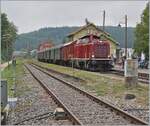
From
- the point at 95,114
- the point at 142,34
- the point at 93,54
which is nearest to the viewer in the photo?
the point at 95,114

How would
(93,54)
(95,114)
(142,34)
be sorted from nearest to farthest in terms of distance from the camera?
(95,114)
(93,54)
(142,34)

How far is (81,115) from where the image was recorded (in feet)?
42.7

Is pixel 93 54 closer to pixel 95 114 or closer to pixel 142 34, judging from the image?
pixel 142 34

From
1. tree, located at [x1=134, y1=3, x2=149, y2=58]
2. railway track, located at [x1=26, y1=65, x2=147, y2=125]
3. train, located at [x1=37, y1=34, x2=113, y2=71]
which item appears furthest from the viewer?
tree, located at [x1=134, y1=3, x2=149, y2=58]

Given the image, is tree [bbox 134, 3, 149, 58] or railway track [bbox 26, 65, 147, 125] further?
tree [bbox 134, 3, 149, 58]

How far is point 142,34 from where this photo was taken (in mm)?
67812

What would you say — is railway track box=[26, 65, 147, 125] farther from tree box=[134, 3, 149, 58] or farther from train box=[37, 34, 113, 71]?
tree box=[134, 3, 149, 58]

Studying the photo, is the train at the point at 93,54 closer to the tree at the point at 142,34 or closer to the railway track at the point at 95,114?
the tree at the point at 142,34

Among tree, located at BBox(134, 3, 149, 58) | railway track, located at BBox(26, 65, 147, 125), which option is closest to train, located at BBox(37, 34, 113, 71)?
tree, located at BBox(134, 3, 149, 58)

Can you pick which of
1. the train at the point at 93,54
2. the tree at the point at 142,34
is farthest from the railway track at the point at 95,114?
the tree at the point at 142,34

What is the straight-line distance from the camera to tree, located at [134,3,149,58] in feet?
215

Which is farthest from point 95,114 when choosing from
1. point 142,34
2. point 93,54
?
point 142,34

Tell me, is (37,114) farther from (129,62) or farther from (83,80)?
(83,80)

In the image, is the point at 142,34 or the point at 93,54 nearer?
the point at 93,54
